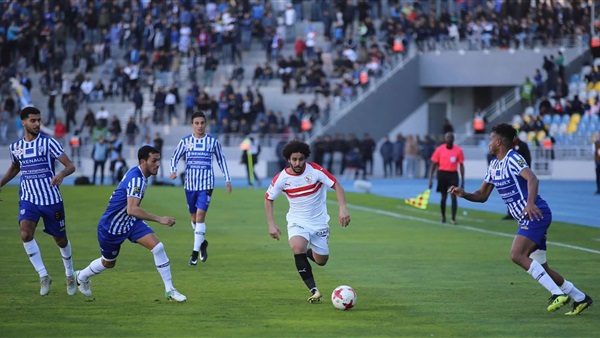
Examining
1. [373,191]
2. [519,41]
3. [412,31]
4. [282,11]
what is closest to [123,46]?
[282,11]

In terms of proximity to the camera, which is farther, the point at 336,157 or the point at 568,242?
the point at 336,157

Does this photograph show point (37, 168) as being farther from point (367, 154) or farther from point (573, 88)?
point (573, 88)

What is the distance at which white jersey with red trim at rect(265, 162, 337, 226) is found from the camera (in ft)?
45.6

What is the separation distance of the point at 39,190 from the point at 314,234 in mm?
3343

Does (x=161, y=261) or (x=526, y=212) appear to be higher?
(x=526, y=212)

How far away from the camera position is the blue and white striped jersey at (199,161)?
64.7 feet

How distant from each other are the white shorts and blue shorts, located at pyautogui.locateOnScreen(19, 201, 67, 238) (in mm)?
2803

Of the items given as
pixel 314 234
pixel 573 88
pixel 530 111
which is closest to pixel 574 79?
pixel 573 88

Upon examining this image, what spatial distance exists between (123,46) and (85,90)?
4.87m

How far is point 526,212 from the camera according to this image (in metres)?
12.7

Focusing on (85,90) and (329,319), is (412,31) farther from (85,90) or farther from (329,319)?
(329,319)

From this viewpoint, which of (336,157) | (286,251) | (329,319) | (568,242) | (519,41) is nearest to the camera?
(329,319)

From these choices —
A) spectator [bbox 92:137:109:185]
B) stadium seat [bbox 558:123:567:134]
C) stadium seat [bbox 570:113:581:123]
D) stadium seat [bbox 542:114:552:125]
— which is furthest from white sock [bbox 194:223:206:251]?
stadium seat [bbox 542:114:552:125]

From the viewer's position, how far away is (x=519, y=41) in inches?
2267
